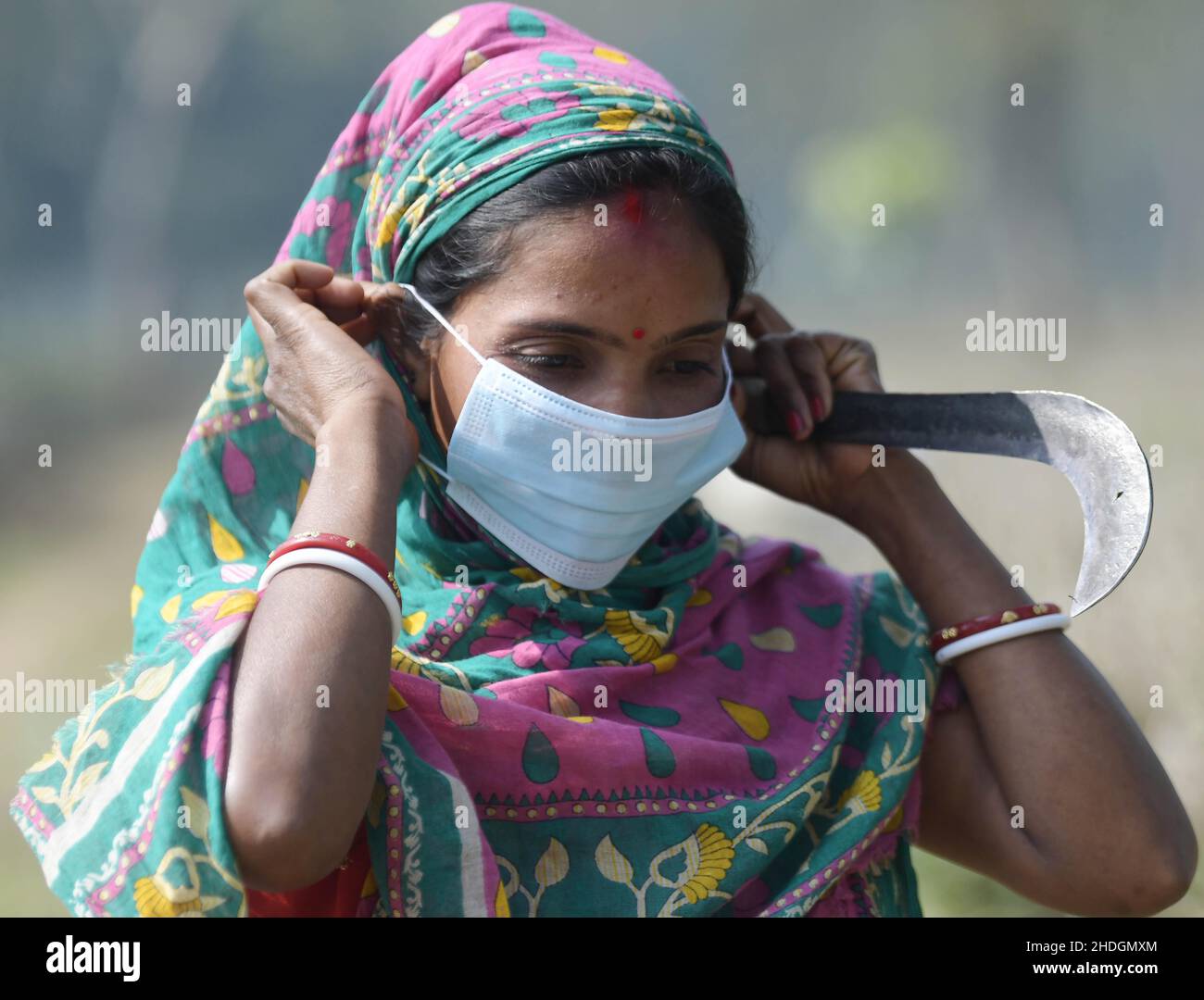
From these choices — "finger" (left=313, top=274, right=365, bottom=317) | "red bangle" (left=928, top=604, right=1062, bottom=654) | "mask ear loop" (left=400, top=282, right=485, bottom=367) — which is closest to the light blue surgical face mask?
"mask ear loop" (left=400, top=282, right=485, bottom=367)

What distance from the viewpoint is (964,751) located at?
2510 millimetres

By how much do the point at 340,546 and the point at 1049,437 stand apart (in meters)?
1.28

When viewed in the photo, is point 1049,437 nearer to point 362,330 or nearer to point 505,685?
point 505,685

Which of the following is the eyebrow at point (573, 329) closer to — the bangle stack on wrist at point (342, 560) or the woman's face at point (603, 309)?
the woman's face at point (603, 309)

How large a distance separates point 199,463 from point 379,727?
0.75 meters

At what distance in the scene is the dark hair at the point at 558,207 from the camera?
2.21m

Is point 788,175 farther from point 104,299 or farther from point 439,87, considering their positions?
point 439,87

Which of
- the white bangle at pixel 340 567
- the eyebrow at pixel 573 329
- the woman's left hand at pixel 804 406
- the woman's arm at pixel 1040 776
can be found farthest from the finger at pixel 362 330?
the woman's arm at pixel 1040 776

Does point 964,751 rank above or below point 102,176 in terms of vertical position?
below

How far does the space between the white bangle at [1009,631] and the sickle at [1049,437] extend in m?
0.16

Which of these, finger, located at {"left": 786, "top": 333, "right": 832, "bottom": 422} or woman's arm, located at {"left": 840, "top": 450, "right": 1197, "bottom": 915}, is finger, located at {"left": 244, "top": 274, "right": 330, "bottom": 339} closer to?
finger, located at {"left": 786, "top": 333, "right": 832, "bottom": 422}

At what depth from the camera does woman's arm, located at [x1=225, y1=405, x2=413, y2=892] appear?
1.78m

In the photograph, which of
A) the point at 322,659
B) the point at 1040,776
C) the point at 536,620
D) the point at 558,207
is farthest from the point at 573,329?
the point at 1040,776

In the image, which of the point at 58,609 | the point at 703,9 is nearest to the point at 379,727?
the point at 58,609
